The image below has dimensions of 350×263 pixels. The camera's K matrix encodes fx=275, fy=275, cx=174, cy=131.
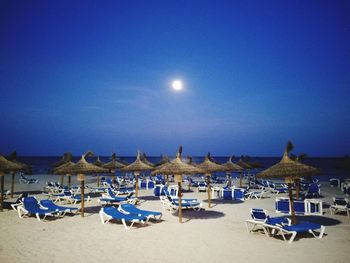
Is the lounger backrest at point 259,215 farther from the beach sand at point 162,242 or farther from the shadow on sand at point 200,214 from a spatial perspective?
the shadow on sand at point 200,214

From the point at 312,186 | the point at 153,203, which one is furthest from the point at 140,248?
the point at 312,186

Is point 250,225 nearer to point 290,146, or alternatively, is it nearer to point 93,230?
point 290,146

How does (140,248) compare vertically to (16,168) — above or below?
below

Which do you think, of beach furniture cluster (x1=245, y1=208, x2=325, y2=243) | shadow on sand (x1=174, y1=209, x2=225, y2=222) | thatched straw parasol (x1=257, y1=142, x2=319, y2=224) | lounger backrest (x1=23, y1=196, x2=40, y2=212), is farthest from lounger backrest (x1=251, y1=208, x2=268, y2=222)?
lounger backrest (x1=23, y1=196, x2=40, y2=212)

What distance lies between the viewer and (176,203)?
37.3 feet

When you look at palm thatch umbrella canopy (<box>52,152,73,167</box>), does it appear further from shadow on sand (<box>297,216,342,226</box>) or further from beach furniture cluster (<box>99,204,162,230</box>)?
shadow on sand (<box>297,216,342,226</box>)

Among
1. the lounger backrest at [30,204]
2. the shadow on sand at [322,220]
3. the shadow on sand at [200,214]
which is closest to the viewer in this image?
the shadow on sand at [322,220]

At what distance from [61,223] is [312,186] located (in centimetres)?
1187

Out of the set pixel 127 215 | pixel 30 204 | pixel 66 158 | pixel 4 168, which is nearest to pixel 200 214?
pixel 127 215

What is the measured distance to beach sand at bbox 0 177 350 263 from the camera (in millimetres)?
6004

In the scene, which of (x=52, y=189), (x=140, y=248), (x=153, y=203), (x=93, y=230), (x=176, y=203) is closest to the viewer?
(x=140, y=248)

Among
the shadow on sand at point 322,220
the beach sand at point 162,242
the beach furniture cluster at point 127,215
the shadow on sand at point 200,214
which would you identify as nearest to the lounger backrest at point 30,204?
the beach sand at point 162,242

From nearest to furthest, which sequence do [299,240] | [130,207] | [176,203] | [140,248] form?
[140,248] < [299,240] < [130,207] < [176,203]

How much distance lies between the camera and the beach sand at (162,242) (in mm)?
6004
